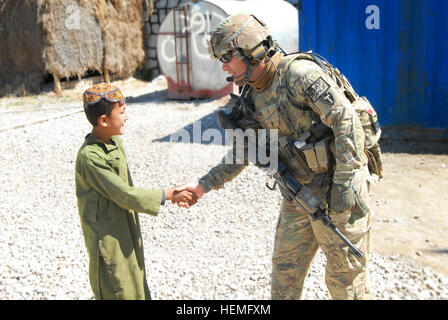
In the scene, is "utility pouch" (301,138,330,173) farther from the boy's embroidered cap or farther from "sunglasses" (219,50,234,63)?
the boy's embroidered cap

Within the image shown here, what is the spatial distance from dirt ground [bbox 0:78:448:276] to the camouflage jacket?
5.91ft

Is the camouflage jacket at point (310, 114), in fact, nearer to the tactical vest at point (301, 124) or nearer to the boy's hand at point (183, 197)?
the tactical vest at point (301, 124)

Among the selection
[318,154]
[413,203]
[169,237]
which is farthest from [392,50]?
[318,154]

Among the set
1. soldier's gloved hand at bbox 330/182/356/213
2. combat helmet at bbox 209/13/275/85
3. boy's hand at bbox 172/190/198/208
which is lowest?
boy's hand at bbox 172/190/198/208

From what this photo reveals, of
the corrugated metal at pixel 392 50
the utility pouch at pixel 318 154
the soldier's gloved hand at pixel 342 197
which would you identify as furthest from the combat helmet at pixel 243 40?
the corrugated metal at pixel 392 50

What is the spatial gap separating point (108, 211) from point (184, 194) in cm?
56

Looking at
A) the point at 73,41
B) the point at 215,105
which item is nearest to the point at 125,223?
the point at 215,105

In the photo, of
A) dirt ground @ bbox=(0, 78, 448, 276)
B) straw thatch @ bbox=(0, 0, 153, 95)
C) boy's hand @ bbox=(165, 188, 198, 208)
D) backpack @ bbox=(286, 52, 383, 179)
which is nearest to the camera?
backpack @ bbox=(286, 52, 383, 179)

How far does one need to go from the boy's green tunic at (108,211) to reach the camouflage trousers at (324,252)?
0.83 m

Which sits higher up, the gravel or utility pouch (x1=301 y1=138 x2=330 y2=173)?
utility pouch (x1=301 y1=138 x2=330 y2=173)

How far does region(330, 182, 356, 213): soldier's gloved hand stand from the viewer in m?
2.34

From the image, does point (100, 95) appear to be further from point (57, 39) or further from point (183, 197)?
point (57, 39)

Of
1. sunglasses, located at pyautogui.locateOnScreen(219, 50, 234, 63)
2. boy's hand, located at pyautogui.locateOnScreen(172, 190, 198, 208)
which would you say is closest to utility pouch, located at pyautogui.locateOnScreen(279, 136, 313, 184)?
sunglasses, located at pyautogui.locateOnScreen(219, 50, 234, 63)

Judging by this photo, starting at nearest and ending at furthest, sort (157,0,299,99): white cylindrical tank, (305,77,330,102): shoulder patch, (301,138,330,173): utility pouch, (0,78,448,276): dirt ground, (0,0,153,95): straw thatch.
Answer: (305,77,330,102): shoulder patch < (301,138,330,173): utility pouch < (0,78,448,276): dirt ground < (157,0,299,99): white cylindrical tank < (0,0,153,95): straw thatch
